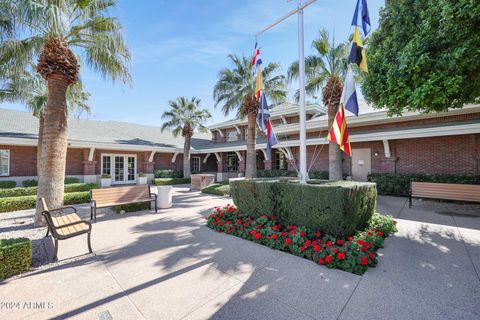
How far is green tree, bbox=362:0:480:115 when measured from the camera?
4613 mm

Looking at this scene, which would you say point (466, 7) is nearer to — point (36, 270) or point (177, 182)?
point (36, 270)

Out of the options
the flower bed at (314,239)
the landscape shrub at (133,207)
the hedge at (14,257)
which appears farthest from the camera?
the landscape shrub at (133,207)

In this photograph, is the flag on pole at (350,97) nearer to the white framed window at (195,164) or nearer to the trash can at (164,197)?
the trash can at (164,197)

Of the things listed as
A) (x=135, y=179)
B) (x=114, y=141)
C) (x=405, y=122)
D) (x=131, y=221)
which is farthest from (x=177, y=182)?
(x=405, y=122)

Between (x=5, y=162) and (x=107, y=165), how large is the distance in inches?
226

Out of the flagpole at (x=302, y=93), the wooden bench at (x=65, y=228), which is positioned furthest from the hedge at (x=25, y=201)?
the flagpole at (x=302, y=93)

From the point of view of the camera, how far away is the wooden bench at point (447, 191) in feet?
24.7

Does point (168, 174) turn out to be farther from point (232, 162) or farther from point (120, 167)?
point (232, 162)

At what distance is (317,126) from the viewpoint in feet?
47.2

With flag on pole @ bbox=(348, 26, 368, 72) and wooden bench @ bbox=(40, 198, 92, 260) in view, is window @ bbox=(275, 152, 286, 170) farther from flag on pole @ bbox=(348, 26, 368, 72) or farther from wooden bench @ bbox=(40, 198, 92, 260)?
wooden bench @ bbox=(40, 198, 92, 260)

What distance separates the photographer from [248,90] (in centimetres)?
1323

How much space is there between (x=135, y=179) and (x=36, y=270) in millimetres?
16288

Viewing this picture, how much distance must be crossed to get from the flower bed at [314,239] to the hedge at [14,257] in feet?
12.7

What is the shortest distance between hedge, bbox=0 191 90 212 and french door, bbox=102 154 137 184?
8.76 m
